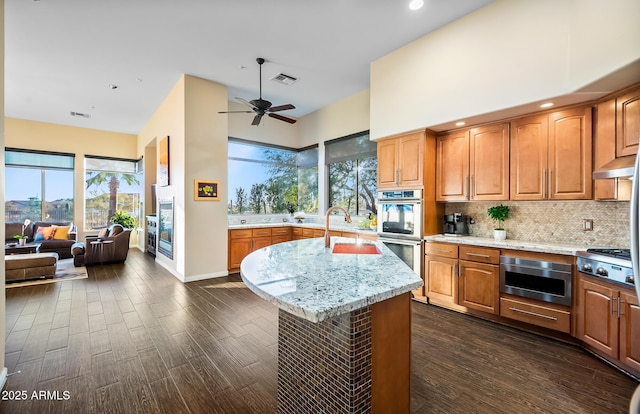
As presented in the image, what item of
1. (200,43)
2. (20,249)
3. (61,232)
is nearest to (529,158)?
(200,43)

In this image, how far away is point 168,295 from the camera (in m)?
4.05

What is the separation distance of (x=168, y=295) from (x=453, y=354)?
377 centimetres

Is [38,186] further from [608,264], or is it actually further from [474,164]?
[608,264]

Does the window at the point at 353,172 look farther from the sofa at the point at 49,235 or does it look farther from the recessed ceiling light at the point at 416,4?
the sofa at the point at 49,235

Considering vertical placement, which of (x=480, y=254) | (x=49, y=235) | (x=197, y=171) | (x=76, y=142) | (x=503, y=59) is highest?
(x=76, y=142)

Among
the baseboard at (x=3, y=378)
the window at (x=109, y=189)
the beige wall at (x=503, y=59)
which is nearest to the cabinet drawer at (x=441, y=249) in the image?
the beige wall at (x=503, y=59)

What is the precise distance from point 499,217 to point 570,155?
3.18 ft

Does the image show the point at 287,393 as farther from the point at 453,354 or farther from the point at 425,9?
the point at 425,9

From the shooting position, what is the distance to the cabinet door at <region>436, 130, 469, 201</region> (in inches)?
143

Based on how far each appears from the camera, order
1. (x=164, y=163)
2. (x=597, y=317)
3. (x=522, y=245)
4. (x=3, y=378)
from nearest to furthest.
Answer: (x=3, y=378) → (x=597, y=317) → (x=522, y=245) → (x=164, y=163)

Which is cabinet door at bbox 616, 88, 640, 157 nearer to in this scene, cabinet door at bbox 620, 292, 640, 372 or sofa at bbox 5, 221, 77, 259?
cabinet door at bbox 620, 292, 640, 372

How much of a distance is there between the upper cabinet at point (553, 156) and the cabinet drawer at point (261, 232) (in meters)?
4.26

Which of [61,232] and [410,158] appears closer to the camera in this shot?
[410,158]

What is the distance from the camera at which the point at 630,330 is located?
2.18 m
